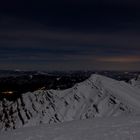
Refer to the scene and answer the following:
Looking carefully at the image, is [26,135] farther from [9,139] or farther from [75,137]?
[75,137]

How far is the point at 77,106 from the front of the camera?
19088cm

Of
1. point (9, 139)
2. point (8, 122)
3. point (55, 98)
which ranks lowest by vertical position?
point (8, 122)

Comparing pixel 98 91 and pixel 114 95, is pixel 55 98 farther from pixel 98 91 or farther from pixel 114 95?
pixel 114 95

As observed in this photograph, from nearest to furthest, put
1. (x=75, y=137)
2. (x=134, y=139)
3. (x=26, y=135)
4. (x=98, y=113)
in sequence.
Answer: (x=134, y=139) < (x=75, y=137) < (x=26, y=135) < (x=98, y=113)

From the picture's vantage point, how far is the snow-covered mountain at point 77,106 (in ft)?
561

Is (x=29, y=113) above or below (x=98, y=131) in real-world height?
below

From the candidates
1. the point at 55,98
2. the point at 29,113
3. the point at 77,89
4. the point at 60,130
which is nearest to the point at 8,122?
the point at 29,113

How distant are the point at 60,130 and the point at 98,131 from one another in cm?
206

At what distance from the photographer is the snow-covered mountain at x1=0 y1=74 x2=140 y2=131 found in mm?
171000

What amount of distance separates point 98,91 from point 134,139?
7154 inches

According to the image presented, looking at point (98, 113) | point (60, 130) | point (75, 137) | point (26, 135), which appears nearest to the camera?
point (75, 137)

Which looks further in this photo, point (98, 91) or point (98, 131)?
point (98, 91)

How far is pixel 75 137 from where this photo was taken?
12656mm

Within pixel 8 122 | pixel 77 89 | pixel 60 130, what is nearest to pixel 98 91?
pixel 77 89
